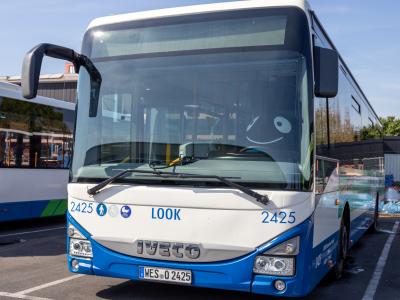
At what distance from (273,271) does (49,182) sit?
28.8 ft

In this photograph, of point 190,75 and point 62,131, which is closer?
point 190,75

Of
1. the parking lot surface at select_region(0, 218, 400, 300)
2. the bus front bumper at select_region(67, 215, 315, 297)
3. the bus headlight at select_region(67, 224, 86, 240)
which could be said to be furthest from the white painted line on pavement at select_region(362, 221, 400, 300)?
the bus headlight at select_region(67, 224, 86, 240)

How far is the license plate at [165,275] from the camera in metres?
5.11

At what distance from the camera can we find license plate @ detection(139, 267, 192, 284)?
5105 mm

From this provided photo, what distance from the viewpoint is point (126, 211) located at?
17.6 feet

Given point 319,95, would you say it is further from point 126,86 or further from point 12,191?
point 12,191

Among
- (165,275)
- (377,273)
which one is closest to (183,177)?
(165,275)

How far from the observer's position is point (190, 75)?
5.37m

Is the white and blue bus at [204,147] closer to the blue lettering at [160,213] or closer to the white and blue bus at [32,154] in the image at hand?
the blue lettering at [160,213]

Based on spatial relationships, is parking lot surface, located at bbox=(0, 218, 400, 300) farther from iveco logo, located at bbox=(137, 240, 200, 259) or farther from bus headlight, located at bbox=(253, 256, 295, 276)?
bus headlight, located at bbox=(253, 256, 295, 276)

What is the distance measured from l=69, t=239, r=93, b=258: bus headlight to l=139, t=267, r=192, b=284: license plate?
0.65 meters

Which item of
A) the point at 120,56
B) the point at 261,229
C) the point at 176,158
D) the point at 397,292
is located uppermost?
the point at 120,56

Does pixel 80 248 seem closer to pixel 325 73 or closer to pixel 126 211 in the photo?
pixel 126 211

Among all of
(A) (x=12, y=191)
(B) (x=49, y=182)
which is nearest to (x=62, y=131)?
(B) (x=49, y=182)
